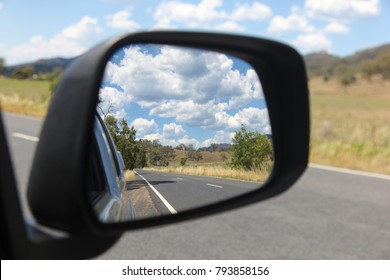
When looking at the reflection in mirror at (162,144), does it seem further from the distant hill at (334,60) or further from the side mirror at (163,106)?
the distant hill at (334,60)

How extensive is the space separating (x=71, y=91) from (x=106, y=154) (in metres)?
0.47

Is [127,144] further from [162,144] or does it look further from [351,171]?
[351,171]

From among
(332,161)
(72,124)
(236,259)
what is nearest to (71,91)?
(72,124)

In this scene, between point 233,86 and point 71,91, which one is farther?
point 233,86

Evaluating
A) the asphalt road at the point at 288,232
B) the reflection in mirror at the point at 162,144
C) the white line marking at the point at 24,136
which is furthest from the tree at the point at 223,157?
the white line marking at the point at 24,136

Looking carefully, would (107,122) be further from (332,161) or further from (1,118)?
(332,161)

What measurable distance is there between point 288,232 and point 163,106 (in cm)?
531

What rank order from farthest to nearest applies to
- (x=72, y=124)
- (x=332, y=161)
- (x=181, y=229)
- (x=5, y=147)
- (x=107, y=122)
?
(x=332, y=161)
(x=181, y=229)
(x=107, y=122)
(x=5, y=147)
(x=72, y=124)

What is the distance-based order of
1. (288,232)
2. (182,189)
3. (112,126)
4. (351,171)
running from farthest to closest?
(351,171) < (288,232) < (182,189) < (112,126)

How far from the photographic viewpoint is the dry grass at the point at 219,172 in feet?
5.05

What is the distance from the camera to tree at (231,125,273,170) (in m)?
1.75

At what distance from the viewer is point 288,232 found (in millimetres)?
6578

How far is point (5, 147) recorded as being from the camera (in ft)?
4.03

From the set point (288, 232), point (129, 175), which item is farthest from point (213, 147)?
point (288, 232)
